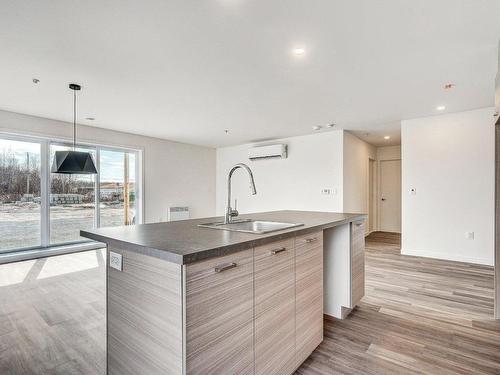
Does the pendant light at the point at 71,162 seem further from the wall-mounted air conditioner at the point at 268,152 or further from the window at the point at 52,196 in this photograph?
the wall-mounted air conditioner at the point at 268,152

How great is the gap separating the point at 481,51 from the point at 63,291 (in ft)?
15.8

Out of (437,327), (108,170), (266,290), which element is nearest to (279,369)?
(266,290)

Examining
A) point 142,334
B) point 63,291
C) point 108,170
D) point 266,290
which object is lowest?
point 63,291

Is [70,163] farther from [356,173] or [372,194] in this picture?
[372,194]

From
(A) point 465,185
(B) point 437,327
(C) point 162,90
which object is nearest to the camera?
(B) point 437,327

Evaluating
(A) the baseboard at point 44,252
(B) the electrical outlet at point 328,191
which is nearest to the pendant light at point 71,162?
(A) the baseboard at point 44,252

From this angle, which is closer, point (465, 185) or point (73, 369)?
point (73, 369)

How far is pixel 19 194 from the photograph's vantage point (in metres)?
4.38

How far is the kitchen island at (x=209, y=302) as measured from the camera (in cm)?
104

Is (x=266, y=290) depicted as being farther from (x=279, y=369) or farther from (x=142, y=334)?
(x=142, y=334)

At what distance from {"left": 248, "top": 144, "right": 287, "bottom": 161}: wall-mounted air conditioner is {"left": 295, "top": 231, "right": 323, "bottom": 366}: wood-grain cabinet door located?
14.0 feet

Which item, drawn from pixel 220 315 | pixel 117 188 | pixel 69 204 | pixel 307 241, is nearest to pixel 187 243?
pixel 220 315

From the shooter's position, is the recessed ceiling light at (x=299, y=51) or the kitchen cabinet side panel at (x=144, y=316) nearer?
the kitchen cabinet side panel at (x=144, y=316)

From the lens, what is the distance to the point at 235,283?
1.22 meters
